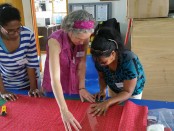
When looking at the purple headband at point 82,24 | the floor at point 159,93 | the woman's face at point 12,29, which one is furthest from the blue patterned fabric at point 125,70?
the floor at point 159,93

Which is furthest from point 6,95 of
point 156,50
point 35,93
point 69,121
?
point 156,50

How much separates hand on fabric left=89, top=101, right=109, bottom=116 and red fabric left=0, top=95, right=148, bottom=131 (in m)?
0.02

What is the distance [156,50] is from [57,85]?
117 cm

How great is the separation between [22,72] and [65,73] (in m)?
0.29

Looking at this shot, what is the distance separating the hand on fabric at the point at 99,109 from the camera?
1144mm

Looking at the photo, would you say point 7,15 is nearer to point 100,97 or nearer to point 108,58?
point 108,58

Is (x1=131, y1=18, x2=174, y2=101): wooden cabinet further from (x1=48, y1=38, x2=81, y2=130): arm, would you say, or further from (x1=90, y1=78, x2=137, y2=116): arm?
(x1=48, y1=38, x2=81, y2=130): arm

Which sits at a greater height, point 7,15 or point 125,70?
point 7,15

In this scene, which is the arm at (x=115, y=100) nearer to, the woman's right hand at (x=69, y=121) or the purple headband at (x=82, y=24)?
the woman's right hand at (x=69, y=121)

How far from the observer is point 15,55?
1.33 m

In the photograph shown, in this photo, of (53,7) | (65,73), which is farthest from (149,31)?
(53,7)

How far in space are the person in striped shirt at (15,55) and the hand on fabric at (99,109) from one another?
16.4 inches

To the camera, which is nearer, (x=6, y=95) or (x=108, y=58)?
(x=108, y=58)

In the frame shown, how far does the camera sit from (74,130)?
1.01 m
